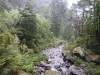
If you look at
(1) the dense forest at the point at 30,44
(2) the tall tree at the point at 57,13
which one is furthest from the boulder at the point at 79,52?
(2) the tall tree at the point at 57,13

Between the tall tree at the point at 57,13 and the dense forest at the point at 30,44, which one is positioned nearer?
the dense forest at the point at 30,44

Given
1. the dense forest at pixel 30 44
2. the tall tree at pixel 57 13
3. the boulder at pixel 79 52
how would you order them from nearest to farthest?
the dense forest at pixel 30 44, the boulder at pixel 79 52, the tall tree at pixel 57 13

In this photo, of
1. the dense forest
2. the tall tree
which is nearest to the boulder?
the dense forest

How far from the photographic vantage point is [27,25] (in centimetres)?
1405

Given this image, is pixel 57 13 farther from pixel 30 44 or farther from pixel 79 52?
pixel 79 52

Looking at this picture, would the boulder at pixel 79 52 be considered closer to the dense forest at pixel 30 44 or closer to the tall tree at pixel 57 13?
the dense forest at pixel 30 44

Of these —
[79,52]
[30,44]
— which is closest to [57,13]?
[30,44]

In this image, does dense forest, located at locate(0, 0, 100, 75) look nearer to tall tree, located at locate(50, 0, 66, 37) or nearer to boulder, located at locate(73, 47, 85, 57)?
boulder, located at locate(73, 47, 85, 57)

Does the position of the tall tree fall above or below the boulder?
above

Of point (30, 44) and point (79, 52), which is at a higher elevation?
point (30, 44)

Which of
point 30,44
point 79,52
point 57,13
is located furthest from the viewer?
point 57,13

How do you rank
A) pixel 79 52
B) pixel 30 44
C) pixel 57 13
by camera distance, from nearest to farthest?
pixel 79 52 < pixel 30 44 < pixel 57 13

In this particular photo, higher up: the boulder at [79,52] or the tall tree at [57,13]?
the tall tree at [57,13]

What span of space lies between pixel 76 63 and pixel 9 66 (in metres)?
5.62
